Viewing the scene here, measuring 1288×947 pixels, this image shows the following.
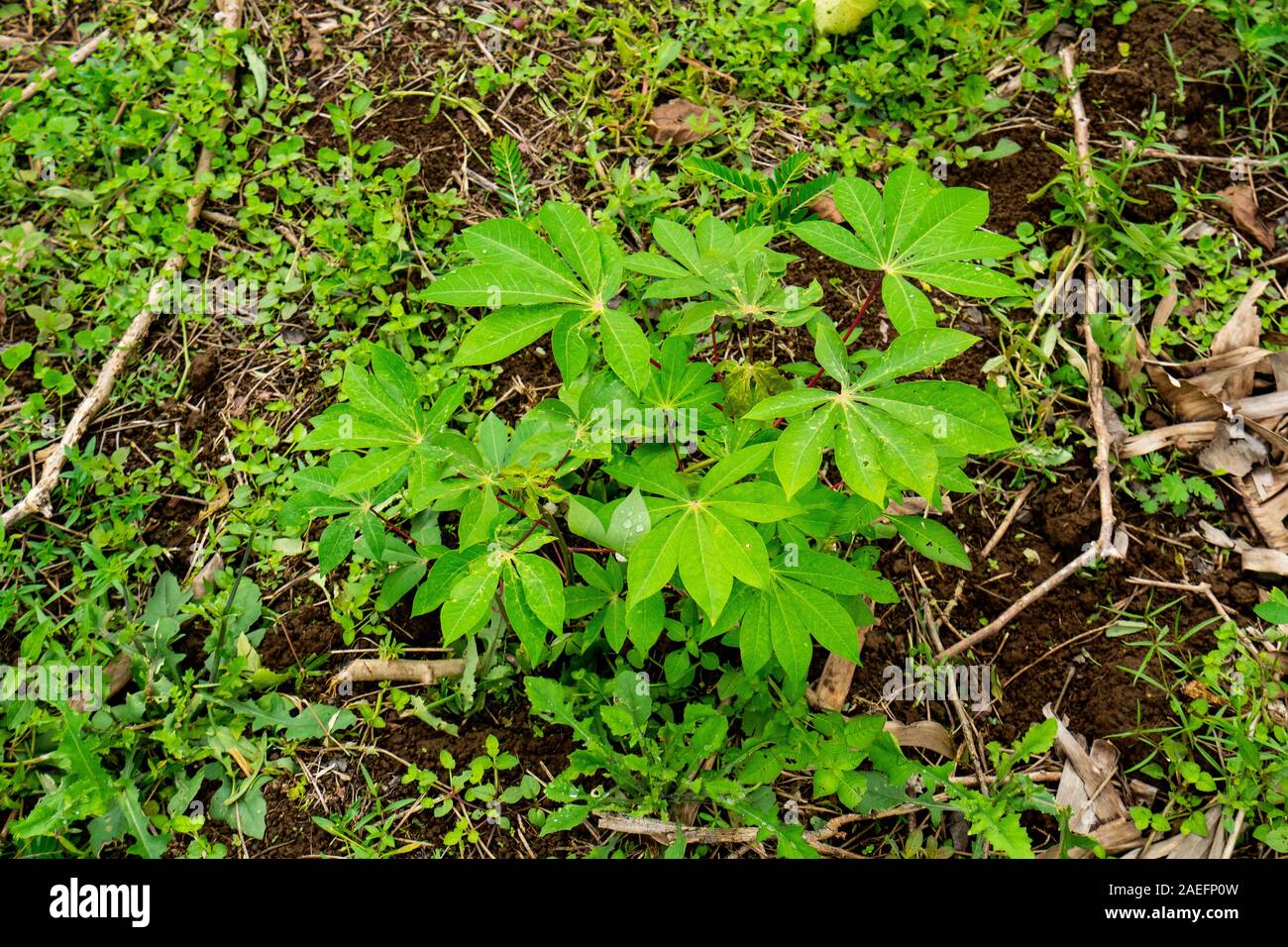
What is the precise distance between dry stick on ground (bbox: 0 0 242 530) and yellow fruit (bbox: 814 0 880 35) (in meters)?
2.24

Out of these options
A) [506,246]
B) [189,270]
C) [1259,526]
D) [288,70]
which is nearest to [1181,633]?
[1259,526]

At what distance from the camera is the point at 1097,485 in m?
2.59

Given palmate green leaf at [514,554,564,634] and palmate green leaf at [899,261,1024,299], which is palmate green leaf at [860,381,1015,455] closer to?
palmate green leaf at [899,261,1024,299]

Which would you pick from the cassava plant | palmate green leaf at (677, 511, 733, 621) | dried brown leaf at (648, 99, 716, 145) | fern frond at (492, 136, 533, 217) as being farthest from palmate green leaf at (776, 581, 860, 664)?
dried brown leaf at (648, 99, 716, 145)

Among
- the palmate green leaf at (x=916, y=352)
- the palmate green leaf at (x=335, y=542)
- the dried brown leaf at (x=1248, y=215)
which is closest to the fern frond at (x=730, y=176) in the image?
the palmate green leaf at (x=916, y=352)

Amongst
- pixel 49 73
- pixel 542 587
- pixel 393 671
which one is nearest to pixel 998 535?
pixel 542 587

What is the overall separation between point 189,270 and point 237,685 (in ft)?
5.10

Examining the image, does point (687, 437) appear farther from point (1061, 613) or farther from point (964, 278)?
point (1061, 613)

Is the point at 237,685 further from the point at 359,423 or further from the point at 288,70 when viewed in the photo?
the point at 288,70

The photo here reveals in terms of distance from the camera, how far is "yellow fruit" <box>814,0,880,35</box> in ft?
10.6

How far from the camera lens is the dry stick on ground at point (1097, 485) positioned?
2424 mm

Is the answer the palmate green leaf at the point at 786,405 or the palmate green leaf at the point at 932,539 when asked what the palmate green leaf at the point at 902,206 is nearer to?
the palmate green leaf at the point at 786,405

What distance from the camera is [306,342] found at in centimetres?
295

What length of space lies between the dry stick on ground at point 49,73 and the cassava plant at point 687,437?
251 cm
